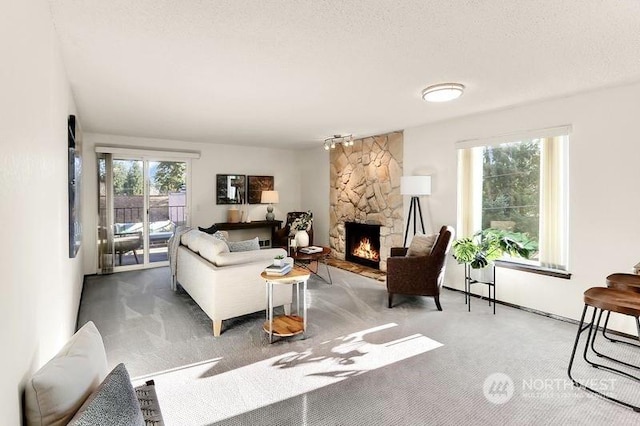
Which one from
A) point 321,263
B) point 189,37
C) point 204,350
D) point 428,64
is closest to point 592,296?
point 428,64

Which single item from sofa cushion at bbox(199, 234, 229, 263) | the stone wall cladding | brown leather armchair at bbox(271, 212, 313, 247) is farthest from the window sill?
brown leather armchair at bbox(271, 212, 313, 247)

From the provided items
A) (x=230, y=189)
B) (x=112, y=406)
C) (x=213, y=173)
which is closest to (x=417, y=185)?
(x=230, y=189)

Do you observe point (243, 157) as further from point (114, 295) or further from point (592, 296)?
point (592, 296)

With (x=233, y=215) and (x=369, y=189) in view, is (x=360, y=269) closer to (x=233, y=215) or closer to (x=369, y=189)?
(x=369, y=189)

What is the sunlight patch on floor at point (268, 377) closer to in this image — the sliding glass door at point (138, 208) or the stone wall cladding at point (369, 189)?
the stone wall cladding at point (369, 189)

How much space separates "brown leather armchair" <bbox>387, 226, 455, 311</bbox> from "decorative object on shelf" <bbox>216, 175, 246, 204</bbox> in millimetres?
4186

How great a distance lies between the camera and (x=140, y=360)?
8.83 feet

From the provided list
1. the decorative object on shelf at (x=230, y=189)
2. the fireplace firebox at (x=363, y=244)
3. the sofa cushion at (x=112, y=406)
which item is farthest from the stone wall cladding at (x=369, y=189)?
the sofa cushion at (x=112, y=406)

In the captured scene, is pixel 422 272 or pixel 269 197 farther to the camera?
pixel 269 197

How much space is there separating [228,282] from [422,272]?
220 cm

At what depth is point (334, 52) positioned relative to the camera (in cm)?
242

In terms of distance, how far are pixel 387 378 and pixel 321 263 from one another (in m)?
4.09

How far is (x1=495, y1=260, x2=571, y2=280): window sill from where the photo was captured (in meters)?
3.61

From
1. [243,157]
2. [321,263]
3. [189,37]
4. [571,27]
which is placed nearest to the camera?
[571,27]
